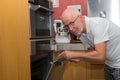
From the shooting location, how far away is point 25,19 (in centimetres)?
149

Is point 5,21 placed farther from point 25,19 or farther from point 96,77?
point 96,77

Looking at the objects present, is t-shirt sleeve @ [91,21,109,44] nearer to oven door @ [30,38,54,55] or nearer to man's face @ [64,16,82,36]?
man's face @ [64,16,82,36]

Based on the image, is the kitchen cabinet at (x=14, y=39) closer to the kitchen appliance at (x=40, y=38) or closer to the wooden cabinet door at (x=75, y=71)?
the kitchen appliance at (x=40, y=38)

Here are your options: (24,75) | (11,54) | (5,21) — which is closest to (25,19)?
(5,21)

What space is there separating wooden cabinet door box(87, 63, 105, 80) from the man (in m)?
0.38

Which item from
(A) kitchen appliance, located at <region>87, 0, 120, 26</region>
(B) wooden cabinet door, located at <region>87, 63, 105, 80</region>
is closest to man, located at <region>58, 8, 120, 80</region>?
(B) wooden cabinet door, located at <region>87, 63, 105, 80</region>

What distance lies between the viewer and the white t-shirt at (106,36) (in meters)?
1.34

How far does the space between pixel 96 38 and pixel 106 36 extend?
0.22 ft

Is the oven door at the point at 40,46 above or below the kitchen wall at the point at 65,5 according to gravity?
below

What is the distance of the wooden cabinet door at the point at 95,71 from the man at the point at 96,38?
0.38 m

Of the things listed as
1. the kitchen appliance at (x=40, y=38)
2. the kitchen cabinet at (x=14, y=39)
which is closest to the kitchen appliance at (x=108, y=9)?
the kitchen appliance at (x=40, y=38)

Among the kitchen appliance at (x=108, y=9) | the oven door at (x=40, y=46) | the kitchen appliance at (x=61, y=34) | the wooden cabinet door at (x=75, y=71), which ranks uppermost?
the kitchen appliance at (x=108, y=9)

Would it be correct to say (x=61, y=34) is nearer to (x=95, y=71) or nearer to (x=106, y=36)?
(x=95, y=71)

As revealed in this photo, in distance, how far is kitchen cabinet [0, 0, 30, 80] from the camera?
147 cm
